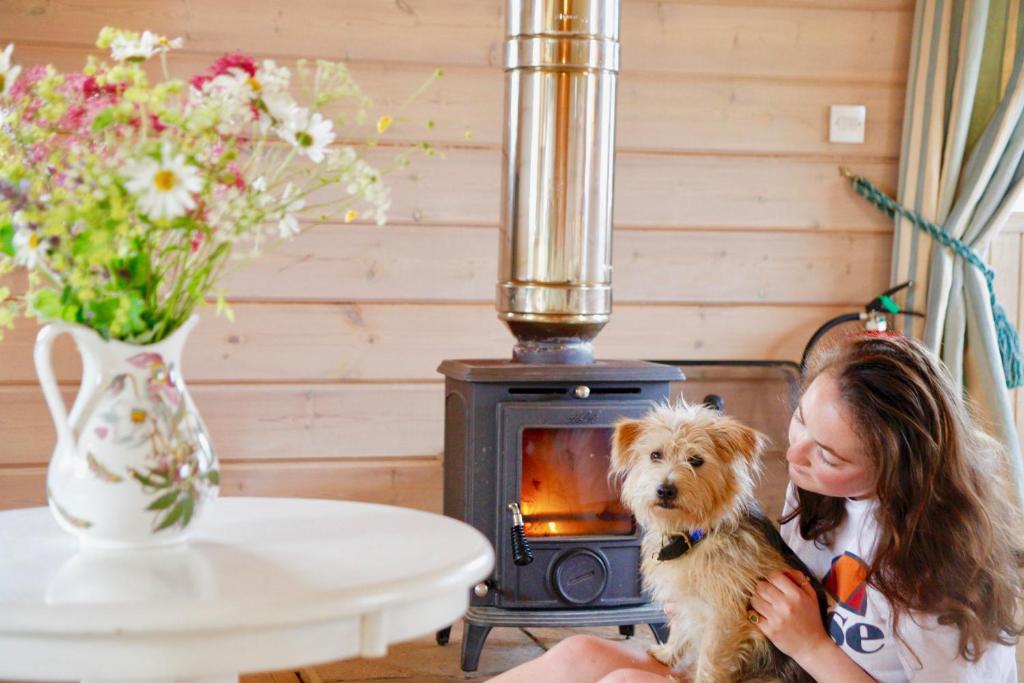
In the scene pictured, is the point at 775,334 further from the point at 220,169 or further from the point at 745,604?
the point at 220,169

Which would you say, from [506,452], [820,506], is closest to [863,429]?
[820,506]


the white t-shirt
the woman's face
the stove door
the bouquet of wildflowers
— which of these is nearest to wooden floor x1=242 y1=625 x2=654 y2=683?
the stove door

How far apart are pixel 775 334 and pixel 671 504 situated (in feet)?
5.43

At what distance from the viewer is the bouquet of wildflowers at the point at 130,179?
1247mm

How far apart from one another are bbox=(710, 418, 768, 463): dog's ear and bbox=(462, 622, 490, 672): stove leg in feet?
3.26

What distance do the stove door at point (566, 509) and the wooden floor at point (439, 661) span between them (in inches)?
8.1

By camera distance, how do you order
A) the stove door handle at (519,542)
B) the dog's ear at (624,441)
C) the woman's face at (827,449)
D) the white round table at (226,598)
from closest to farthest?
the white round table at (226,598)
the woman's face at (827,449)
the dog's ear at (624,441)
the stove door handle at (519,542)

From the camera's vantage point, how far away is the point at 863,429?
1.70 meters

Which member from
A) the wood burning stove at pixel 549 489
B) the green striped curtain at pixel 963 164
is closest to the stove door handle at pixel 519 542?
the wood burning stove at pixel 549 489

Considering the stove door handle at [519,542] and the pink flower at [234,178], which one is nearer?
the pink flower at [234,178]

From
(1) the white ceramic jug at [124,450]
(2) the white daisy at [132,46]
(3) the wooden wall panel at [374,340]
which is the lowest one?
(3) the wooden wall panel at [374,340]

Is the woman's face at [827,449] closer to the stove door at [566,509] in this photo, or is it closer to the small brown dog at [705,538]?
the small brown dog at [705,538]

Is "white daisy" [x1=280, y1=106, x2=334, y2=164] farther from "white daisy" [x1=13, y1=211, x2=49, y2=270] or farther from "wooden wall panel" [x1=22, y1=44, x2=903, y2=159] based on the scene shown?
"wooden wall panel" [x1=22, y1=44, x2=903, y2=159]

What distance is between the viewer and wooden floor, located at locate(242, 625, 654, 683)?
2.77 m
